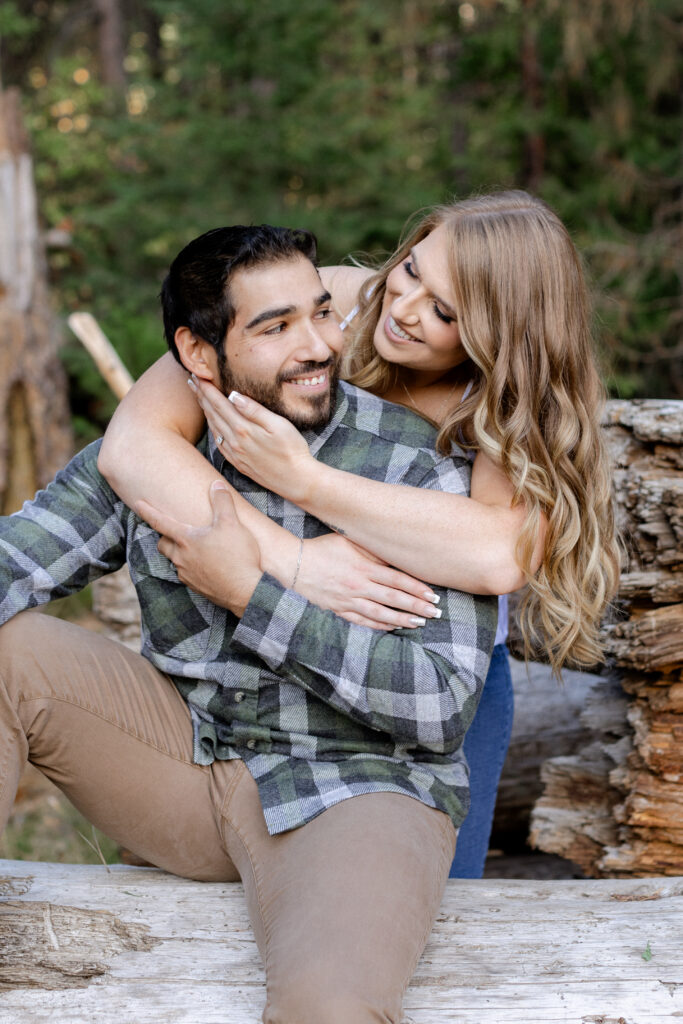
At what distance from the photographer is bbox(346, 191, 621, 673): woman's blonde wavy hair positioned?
2.19 m

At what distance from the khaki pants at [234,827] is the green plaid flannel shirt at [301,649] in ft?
0.21

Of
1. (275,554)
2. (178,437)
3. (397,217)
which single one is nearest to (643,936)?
(275,554)

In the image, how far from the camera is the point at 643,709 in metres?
2.76

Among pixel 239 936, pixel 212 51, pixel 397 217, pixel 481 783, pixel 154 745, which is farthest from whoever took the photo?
pixel 397 217

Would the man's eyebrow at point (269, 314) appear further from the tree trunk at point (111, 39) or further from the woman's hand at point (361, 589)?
the tree trunk at point (111, 39)

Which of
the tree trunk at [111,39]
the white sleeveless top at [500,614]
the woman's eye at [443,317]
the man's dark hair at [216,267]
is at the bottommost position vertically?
the white sleeveless top at [500,614]

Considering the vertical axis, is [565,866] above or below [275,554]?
below

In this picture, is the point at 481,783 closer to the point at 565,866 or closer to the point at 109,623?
the point at 565,866

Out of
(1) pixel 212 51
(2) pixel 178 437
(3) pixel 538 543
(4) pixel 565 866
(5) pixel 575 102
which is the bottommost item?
(4) pixel 565 866

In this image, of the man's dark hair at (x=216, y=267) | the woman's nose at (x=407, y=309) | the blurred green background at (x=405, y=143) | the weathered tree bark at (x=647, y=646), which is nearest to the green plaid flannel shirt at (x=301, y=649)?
the woman's nose at (x=407, y=309)

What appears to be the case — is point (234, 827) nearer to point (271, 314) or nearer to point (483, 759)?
point (483, 759)

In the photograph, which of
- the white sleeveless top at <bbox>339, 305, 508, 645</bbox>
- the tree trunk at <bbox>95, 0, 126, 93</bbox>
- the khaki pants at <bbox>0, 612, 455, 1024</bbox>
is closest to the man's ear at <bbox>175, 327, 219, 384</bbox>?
the white sleeveless top at <bbox>339, 305, 508, 645</bbox>

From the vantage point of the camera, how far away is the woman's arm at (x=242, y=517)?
2.08 m

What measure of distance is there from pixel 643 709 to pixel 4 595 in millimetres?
1796
